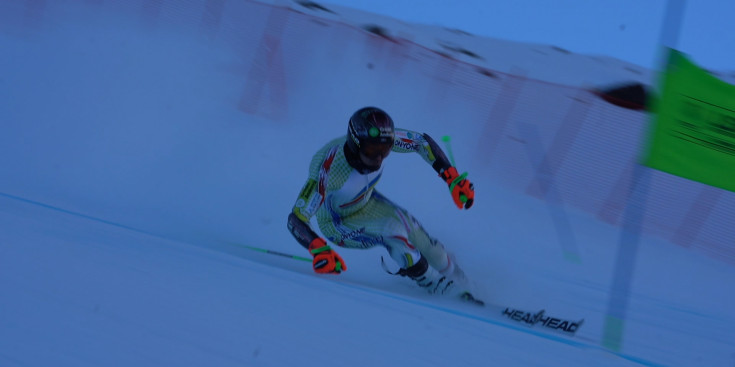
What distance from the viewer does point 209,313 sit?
2225 mm

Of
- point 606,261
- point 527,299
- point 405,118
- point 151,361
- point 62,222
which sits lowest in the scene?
point 62,222

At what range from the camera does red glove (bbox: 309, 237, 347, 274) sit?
242 cm

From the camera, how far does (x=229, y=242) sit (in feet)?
10.3

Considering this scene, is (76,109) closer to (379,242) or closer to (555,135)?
(379,242)

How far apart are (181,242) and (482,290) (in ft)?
5.80

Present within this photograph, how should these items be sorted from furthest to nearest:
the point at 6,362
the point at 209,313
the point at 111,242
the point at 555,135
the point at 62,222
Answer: the point at 555,135 < the point at 62,222 < the point at 111,242 < the point at 209,313 < the point at 6,362

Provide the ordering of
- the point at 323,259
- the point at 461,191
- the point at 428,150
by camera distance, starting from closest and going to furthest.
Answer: the point at 323,259 → the point at 461,191 → the point at 428,150

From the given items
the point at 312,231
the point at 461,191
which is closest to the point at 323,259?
the point at 312,231

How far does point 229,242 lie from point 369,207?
0.92 m

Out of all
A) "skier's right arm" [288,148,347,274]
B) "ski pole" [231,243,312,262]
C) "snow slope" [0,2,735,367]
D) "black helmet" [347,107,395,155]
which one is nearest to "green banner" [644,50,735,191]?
"snow slope" [0,2,735,367]

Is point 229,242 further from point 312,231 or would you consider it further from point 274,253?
point 312,231

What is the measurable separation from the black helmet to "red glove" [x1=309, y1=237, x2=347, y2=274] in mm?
494

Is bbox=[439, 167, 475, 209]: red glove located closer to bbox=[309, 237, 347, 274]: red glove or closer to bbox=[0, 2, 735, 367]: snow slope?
bbox=[0, 2, 735, 367]: snow slope

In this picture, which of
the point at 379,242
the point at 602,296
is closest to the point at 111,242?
the point at 379,242
